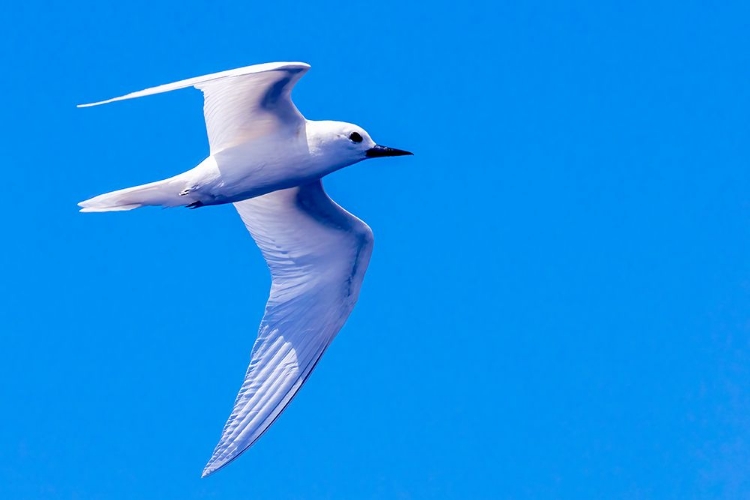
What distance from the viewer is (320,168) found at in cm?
1377

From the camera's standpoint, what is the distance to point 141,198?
13609 mm

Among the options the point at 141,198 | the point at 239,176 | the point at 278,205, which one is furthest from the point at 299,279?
the point at 141,198

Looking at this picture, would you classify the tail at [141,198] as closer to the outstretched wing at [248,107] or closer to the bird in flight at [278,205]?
the bird in flight at [278,205]

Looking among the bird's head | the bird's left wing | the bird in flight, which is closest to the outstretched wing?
the bird in flight

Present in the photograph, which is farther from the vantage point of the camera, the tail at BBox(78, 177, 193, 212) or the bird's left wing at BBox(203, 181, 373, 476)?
the bird's left wing at BBox(203, 181, 373, 476)

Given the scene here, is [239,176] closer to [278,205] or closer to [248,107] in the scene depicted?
[248,107]

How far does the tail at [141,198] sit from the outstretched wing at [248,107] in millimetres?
751

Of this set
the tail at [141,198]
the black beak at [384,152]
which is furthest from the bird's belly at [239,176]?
the black beak at [384,152]

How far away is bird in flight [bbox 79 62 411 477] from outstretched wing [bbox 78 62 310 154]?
0.01 m

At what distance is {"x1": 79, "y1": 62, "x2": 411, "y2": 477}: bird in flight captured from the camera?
44.4 ft

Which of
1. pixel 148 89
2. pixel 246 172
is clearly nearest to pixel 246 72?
pixel 148 89

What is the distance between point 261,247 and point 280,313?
945mm

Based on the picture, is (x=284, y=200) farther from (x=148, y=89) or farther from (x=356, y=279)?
(x=148, y=89)

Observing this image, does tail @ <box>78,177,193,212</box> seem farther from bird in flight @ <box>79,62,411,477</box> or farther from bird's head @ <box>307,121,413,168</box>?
bird's head @ <box>307,121,413,168</box>
